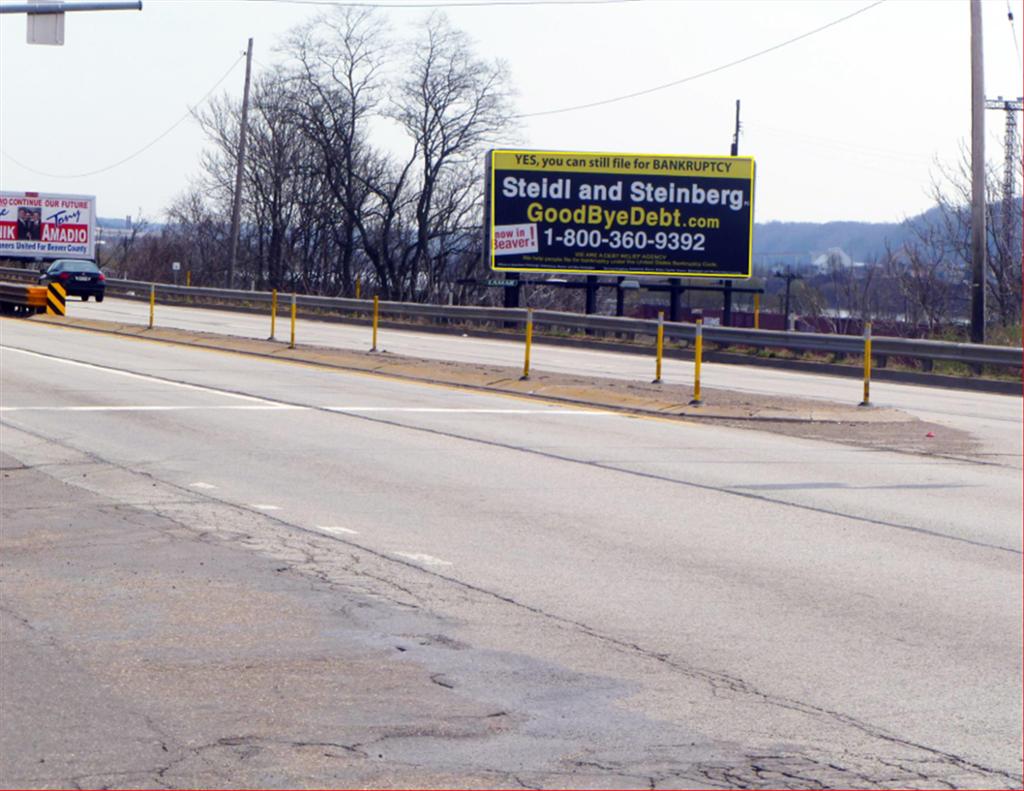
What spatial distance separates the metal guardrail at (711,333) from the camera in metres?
28.0

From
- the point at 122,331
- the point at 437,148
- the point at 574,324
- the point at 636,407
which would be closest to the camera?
the point at 636,407

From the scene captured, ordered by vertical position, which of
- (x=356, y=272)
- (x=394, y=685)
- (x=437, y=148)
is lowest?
(x=394, y=685)

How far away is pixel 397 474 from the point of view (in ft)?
41.9

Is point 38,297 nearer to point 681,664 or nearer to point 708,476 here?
point 708,476

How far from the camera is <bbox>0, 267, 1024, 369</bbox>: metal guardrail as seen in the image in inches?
1101

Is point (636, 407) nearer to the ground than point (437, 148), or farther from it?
nearer to the ground

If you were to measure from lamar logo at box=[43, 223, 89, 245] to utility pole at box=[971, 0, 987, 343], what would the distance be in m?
56.5

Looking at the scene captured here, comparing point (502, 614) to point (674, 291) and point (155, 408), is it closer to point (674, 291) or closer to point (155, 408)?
point (155, 408)

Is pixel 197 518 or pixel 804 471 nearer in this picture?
pixel 197 518

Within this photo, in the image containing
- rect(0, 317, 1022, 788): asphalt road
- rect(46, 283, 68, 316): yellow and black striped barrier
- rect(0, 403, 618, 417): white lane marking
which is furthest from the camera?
rect(46, 283, 68, 316): yellow and black striped barrier

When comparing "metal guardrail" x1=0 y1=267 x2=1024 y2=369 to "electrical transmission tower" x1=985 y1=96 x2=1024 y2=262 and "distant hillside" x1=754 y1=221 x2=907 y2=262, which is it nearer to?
"electrical transmission tower" x1=985 y1=96 x2=1024 y2=262

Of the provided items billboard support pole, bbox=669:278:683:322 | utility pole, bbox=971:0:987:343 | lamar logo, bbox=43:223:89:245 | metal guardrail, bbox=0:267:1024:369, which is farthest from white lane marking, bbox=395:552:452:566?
lamar logo, bbox=43:223:89:245

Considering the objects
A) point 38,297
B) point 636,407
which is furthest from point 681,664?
point 38,297

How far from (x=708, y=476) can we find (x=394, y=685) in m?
7.40
